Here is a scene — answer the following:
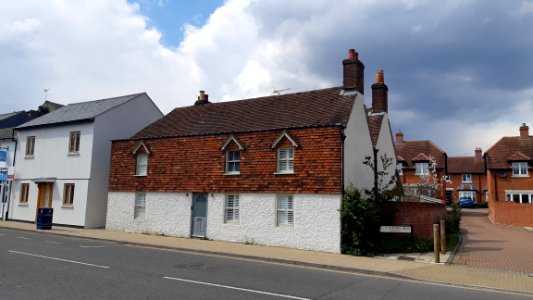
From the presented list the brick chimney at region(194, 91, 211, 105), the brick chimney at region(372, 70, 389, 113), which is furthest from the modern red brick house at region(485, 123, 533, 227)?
the brick chimney at region(194, 91, 211, 105)

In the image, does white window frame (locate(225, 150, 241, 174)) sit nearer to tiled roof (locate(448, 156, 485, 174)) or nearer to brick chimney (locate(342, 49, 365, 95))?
brick chimney (locate(342, 49, 365, 95))

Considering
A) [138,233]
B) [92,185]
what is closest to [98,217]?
[92,185]

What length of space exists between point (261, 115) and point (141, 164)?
743 cm

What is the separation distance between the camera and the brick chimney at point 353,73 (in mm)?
20422

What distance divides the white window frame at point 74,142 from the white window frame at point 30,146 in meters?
4.12

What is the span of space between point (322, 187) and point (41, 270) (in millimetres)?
10417

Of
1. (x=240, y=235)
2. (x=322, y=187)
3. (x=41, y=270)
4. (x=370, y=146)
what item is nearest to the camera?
(x=41, y=270)

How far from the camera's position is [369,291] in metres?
9.42

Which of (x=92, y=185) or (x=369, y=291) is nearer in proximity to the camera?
(x=369, y=291)

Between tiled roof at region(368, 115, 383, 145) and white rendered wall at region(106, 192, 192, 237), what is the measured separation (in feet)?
35.4

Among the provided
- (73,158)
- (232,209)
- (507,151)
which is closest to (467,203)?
(507,151)

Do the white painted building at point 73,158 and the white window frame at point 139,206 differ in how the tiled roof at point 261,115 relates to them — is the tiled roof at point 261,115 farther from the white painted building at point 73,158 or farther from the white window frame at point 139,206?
the white window frame at point 139,206

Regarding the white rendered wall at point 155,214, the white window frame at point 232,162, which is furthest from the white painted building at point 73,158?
the white window frame at point 232,162

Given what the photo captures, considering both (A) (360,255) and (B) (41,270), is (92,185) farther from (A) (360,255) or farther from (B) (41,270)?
(A) (360,255)
